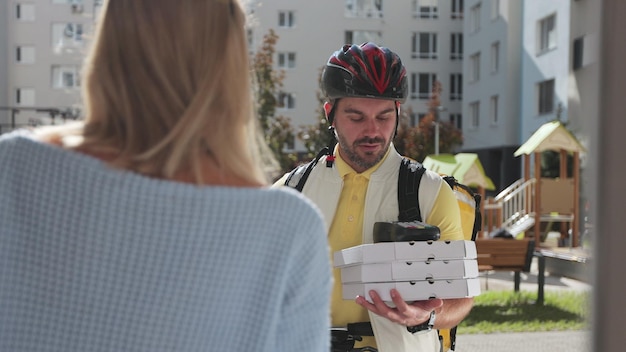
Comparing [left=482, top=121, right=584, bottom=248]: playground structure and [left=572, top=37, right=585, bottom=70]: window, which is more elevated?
[left=572, top=37, right=585, bottom=70]: window

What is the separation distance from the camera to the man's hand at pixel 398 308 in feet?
7.61

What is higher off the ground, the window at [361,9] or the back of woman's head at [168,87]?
the window at [361,9]

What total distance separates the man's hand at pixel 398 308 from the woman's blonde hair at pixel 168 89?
940 mm

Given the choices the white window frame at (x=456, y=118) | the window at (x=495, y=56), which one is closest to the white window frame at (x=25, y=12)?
the white window frame at (x=456, y=118)

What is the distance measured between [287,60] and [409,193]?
4573cm

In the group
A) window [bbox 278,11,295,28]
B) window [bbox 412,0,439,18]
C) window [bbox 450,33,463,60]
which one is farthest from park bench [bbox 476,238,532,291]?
window [bbox 450,33,463,60]

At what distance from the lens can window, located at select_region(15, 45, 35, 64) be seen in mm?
48281

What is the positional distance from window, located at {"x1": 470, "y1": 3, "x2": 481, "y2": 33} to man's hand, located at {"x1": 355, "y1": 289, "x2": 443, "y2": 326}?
1603 inches

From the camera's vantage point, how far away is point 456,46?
50.8m

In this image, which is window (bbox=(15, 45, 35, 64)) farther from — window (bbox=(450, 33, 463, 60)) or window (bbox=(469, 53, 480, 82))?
window (bbox=(469, 53, 480, 82))

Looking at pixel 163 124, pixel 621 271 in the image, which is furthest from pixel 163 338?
pixel 621 271

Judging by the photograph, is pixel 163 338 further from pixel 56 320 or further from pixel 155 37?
pixel 155 37

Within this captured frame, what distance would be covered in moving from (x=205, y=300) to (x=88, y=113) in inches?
15.0

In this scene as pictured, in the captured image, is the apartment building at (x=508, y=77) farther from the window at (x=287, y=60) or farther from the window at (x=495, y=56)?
the window at (x=287, y=60)
